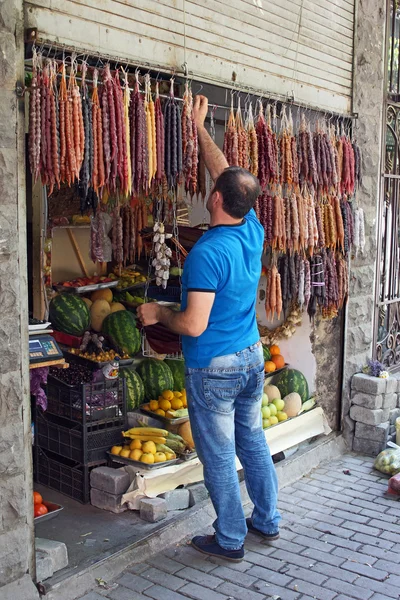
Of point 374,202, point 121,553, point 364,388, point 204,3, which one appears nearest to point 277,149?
point 204,3

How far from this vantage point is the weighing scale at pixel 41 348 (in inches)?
160

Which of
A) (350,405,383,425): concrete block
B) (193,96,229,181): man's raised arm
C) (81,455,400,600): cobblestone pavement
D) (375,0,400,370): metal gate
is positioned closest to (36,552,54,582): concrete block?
(81,455,400,600): cobblestone pavement

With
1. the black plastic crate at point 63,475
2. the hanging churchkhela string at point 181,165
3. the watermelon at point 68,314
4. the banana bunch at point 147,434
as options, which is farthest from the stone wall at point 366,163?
the black plastic crate at point 63,475

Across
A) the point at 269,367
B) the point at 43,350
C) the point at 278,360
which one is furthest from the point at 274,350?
the point at 43,350

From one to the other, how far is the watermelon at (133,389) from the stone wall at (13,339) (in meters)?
2.19

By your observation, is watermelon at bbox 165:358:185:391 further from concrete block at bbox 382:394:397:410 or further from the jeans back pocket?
the jeans back pocket

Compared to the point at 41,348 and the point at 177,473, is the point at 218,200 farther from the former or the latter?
the point at 177,473

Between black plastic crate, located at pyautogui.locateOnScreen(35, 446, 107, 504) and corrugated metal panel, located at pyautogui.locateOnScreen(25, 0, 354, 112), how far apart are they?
119 inches

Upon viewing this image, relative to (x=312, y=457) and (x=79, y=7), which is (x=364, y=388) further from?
(x=79, y=7)

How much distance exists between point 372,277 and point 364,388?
116cm

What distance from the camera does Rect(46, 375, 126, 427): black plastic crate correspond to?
17.3ft

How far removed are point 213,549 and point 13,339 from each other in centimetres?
198

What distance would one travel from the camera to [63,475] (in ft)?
17.9

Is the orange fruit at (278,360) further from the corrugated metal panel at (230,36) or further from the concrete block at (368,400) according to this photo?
the corrugated metal panel at (230,36)
